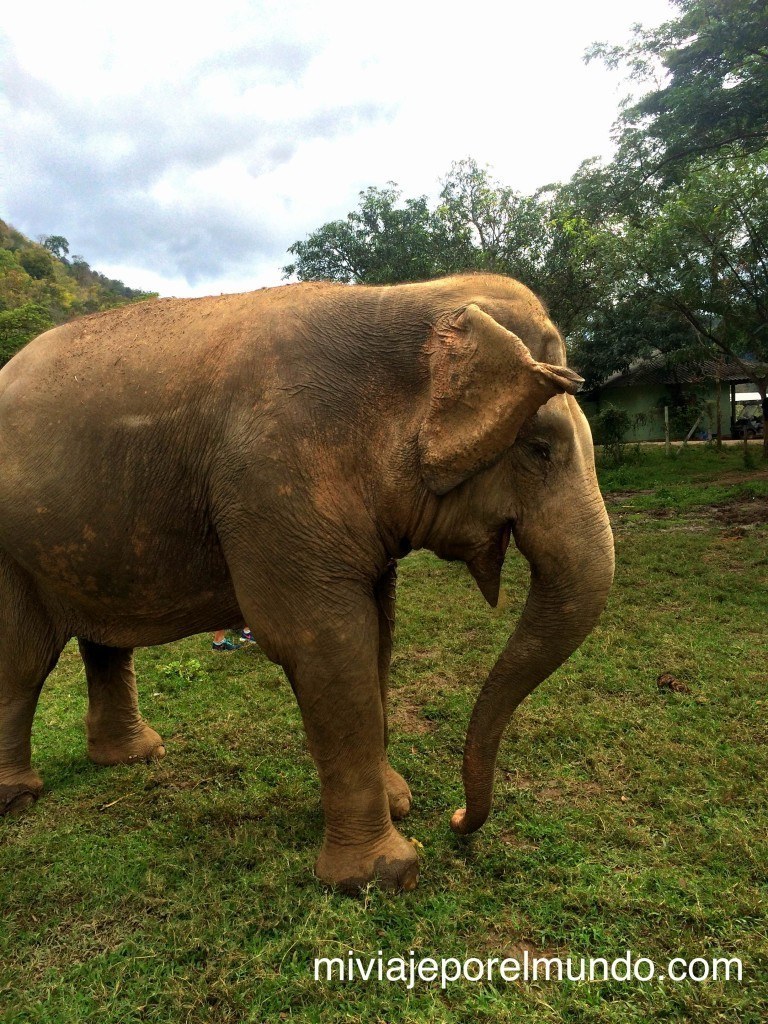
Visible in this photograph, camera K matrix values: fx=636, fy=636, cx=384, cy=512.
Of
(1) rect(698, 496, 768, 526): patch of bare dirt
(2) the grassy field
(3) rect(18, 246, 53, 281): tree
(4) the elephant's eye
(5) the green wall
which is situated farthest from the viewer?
(3) rect(18, 246, 53, 281): tree

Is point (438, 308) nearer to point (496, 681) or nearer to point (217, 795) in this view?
point (496, 681)

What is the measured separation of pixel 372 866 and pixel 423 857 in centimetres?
31

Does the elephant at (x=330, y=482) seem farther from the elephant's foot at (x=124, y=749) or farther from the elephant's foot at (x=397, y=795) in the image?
the elephant's foot at (x=124, y=749)

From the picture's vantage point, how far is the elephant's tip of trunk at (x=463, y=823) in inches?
103

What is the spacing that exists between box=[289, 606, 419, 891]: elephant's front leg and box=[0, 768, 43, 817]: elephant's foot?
5.50 feet

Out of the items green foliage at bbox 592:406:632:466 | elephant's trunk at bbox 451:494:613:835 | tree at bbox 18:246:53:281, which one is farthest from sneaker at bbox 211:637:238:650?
tree at bbox 18:246:53:281

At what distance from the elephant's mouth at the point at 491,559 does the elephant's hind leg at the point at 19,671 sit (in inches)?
79.1

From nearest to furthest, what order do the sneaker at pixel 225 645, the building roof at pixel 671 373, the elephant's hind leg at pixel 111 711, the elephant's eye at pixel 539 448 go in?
the elephant's eye at pixel 539 448, the elephant's hind leg at pixel 111 711, the sneaker at pixel 225 645, the building roof at pixel 671 373

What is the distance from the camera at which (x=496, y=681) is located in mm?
2412

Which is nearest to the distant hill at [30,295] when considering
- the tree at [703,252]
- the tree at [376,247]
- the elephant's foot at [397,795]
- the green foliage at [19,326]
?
the green foliage at [19,326]

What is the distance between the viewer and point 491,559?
2.42 m

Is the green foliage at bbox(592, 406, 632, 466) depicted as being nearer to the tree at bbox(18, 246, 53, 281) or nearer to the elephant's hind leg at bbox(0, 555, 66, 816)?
the elephant's hind leg at bbox(0, 555, 66, 816)

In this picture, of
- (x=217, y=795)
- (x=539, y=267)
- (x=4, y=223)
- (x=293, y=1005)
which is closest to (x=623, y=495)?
(x=539, y=267)

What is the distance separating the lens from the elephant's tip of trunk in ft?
8.60
